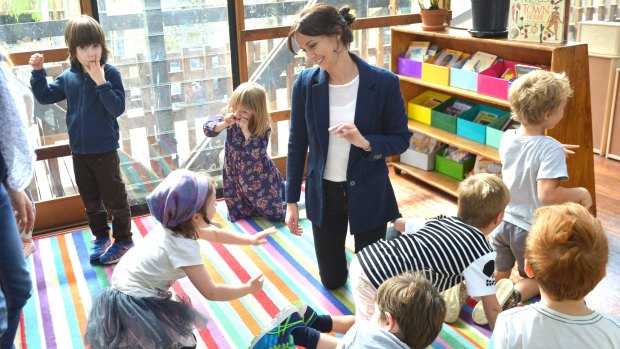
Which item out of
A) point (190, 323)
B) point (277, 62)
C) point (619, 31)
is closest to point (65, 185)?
point (277, 62)

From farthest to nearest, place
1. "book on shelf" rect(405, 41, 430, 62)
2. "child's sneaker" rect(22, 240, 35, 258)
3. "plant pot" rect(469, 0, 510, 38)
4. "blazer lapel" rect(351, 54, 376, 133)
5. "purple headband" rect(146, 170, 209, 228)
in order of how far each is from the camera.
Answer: "book on shelf" rect(405, 41, 430, 62) → "plant pot" rect(469, 0, 510, 38) → "child's sneaker" rect(22, 240, 35, 258) → "blazer lapel" rect(351, 54, 376, 133) → "purple headband" rect(146, 170, 209, 228)

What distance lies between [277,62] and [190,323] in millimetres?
2351

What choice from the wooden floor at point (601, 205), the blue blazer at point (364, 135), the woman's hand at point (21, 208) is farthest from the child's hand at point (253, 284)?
the wooden floor at point (601, 205)

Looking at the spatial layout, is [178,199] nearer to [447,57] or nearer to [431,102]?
[447,57]

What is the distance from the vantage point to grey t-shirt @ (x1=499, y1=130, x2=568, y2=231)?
2.39 m

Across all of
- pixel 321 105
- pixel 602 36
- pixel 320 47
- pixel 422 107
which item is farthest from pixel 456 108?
pixel 320 47

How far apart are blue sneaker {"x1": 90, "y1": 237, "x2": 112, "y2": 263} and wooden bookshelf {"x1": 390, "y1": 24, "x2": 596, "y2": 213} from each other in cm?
201

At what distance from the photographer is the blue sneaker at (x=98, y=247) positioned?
313 centimetres

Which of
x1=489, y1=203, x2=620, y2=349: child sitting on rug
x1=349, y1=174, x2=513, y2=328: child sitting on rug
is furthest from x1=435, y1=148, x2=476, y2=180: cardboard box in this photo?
x1=489, y1=203, x2=620, y2=349: child sitting on rug

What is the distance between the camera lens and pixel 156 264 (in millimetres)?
1994

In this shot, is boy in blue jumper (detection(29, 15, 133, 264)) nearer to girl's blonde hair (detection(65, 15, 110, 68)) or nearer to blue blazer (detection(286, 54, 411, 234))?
girl's blonde hair (detection(65, 15, 110, 68))

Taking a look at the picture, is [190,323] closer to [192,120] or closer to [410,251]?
[410,251]

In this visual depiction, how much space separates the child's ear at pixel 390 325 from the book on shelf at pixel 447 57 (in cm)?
253

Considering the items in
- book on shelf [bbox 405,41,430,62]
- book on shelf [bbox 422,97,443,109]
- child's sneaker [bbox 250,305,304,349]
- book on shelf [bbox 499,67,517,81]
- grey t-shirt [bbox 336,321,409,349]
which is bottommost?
child's sneaker [bbox 250,305,304,349]
